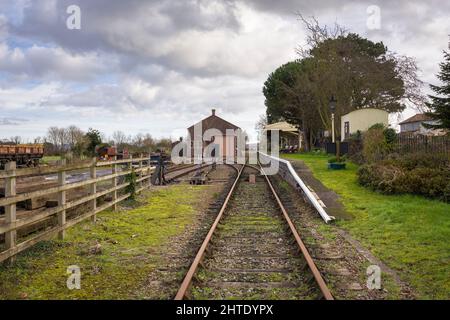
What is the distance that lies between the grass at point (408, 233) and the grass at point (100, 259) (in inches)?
145

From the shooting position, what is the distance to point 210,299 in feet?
16.4

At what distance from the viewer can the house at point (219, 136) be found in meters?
58.4

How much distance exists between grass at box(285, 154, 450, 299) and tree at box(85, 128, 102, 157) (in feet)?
103

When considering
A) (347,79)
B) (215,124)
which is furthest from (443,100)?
(215,124)

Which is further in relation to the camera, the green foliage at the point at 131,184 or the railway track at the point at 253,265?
the green foliage at the point at 131,184

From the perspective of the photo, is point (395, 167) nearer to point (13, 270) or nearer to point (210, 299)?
point (210, 299)

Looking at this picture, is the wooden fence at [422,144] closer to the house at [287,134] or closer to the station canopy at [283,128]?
the house at [287,134]

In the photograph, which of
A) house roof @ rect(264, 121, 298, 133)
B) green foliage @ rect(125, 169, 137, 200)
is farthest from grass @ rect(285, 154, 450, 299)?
house roof @ rect(264, 121, 298, 133)

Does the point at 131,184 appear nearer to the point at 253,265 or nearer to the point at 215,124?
the point at 253,265

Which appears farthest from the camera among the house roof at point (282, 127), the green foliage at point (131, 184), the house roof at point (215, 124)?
the house roof at point (215, 124)

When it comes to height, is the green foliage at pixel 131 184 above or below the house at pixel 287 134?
below

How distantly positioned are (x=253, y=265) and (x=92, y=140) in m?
37.7

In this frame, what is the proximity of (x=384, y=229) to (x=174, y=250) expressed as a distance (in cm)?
449

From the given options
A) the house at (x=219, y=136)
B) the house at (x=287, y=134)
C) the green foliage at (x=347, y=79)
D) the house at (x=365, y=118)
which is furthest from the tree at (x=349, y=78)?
the house at (x=219, y=136)
